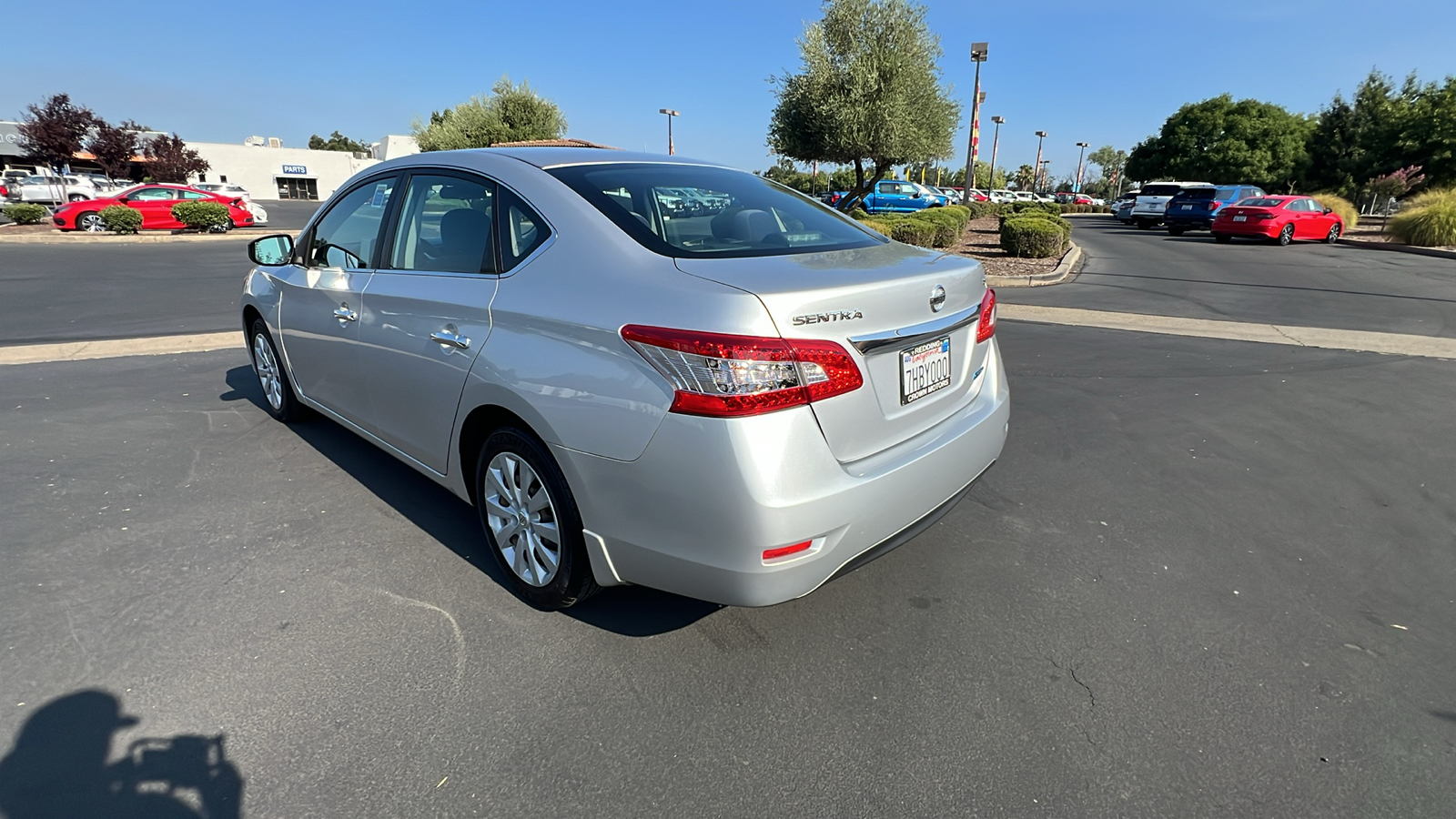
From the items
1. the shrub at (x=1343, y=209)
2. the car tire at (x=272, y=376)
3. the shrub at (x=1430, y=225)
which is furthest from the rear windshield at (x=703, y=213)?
the shrub at (x=1343, y=209)

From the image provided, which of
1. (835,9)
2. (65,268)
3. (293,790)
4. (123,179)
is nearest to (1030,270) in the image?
(835,9)

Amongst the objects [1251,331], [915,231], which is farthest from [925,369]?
[915,231]

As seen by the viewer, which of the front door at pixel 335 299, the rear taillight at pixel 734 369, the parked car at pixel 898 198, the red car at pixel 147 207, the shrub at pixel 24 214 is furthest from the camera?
the parked car at pixel 898 198

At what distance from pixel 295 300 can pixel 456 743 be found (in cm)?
295

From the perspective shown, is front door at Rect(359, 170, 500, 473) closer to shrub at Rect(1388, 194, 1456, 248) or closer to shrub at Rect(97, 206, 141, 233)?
shrub at Rect(97, 206, 141, 233)

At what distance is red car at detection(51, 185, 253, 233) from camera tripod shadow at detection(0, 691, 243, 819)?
24.8 meters

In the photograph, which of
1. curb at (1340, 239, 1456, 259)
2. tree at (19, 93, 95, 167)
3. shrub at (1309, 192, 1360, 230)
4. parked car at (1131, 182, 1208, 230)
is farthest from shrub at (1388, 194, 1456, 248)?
tree at (19, 93, 95, 167)

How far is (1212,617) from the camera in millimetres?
2916

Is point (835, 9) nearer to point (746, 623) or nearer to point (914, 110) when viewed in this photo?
point (914, 110)

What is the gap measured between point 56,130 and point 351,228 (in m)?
38.2

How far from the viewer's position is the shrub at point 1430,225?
729 inches

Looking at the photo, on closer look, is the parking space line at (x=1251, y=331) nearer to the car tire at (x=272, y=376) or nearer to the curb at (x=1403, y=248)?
the car tire at (x=272, y=376)

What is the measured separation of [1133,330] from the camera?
27.9 ft

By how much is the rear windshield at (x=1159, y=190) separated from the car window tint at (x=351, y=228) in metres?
33.9
